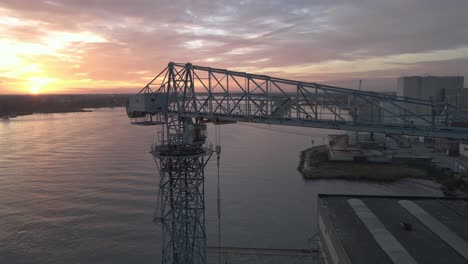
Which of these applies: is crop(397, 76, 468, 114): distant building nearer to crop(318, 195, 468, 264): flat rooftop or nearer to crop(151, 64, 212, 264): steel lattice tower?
crop(318, 195, 468, 264): flat rooftop

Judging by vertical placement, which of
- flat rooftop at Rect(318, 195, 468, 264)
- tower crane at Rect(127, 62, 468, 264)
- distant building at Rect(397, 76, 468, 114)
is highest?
distant building at Rect(397, 76, 468, 114)

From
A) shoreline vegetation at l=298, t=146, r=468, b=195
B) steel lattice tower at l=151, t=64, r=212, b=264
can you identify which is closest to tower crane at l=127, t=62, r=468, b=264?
steel lattice tower at l=151, t=64, r=212, b=264

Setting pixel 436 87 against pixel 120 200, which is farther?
pixel 436 87

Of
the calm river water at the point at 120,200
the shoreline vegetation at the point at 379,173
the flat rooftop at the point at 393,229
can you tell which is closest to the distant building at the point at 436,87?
the shoreline vegetation at the point at 379,173

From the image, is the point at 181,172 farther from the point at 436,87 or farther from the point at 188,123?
the point at 436,87

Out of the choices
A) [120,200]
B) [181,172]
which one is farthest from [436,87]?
[181,172]

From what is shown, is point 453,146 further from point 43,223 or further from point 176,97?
point 43,223
